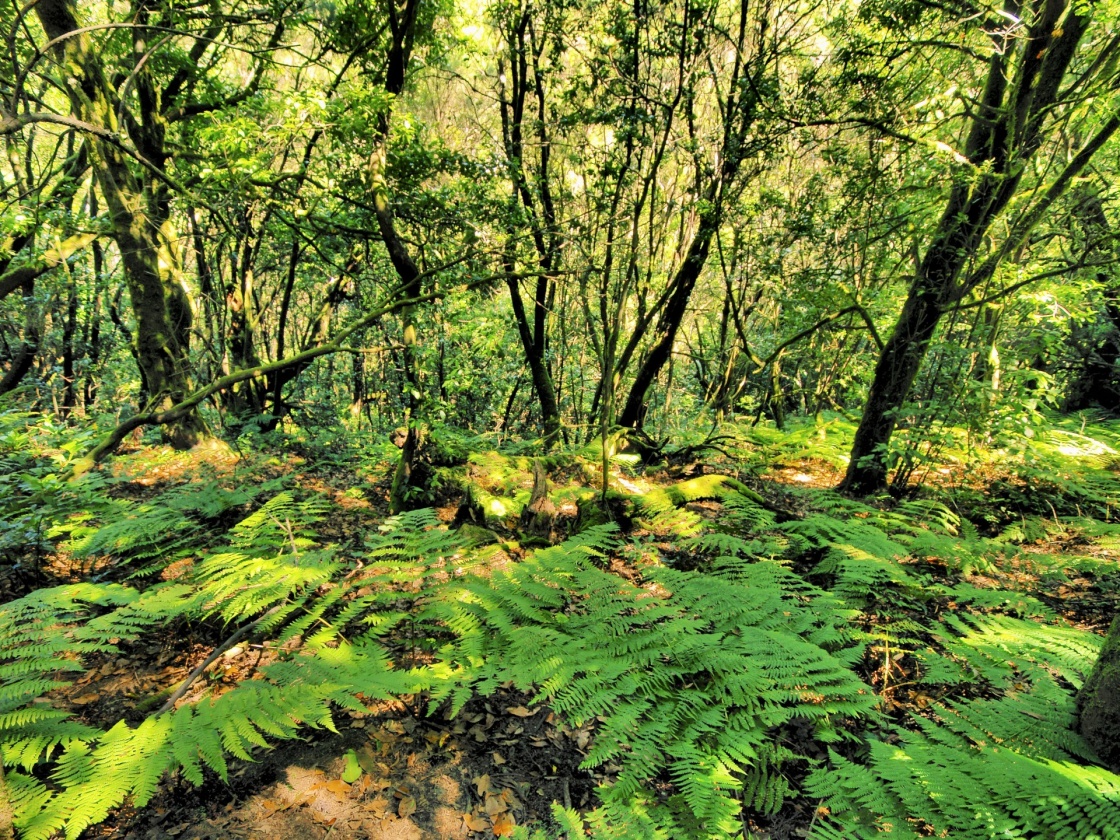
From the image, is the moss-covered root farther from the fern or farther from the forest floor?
the fern

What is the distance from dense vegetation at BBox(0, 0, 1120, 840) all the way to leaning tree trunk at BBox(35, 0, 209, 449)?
0.06 m

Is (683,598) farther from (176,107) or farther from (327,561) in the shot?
(176,107)

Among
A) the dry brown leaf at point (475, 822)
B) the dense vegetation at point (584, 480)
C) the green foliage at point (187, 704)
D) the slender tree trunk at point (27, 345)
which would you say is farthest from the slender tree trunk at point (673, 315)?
the slender tree trunk at point (27, 345)

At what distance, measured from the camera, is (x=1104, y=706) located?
184 cm

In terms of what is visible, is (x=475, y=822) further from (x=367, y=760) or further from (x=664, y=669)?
(x=664, y=669)

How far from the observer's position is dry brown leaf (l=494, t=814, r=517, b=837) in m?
2.12

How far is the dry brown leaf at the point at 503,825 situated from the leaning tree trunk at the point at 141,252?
19.4ft

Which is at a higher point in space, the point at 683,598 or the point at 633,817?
the point at 683,598

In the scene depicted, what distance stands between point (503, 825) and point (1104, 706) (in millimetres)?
2535

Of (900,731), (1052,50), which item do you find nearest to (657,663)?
(900,731)

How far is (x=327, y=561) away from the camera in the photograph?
296 cm

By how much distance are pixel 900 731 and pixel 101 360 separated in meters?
18.3

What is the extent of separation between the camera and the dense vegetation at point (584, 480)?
192cm

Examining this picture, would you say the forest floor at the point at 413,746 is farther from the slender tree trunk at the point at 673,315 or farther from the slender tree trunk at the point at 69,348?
the slender tree trunk at the point at 69,348
